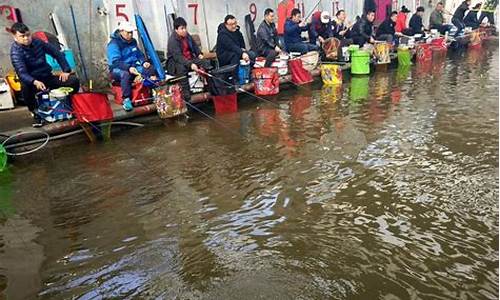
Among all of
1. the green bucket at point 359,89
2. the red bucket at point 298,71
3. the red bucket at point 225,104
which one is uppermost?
the red bucket at point 298,71

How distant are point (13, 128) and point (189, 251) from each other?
4711 millimetres

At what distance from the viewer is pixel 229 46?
953 centimetres

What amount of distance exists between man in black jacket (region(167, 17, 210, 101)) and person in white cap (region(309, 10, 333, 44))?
17.4 feet

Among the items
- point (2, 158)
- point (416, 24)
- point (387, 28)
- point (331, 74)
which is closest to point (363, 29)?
point (387, 28)

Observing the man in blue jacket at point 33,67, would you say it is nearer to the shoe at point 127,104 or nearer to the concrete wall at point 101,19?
the shoe at point 127,104

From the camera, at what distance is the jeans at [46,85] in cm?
691

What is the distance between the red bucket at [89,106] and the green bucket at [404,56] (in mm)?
10068

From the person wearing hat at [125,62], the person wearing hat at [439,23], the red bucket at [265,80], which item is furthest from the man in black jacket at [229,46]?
the person wearing hat at [439,23]

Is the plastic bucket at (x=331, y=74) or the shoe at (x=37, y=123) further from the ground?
the shoe at (x=37, y=123)

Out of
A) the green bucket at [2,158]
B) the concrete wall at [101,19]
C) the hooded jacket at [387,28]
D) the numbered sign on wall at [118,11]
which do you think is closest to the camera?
the green bucket at [2,158]

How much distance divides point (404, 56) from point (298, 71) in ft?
16.2

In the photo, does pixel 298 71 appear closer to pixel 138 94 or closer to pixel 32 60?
pixel 138 94

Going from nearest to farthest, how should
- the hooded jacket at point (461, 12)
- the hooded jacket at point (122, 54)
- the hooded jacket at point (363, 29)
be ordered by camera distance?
1. the hooded jacket at point (122, 54)
2. the hooded jacket at point (363, 29)
3. the hooded jacket at point (461, 12)

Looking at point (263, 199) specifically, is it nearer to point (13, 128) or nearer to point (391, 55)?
point (13, 128)
